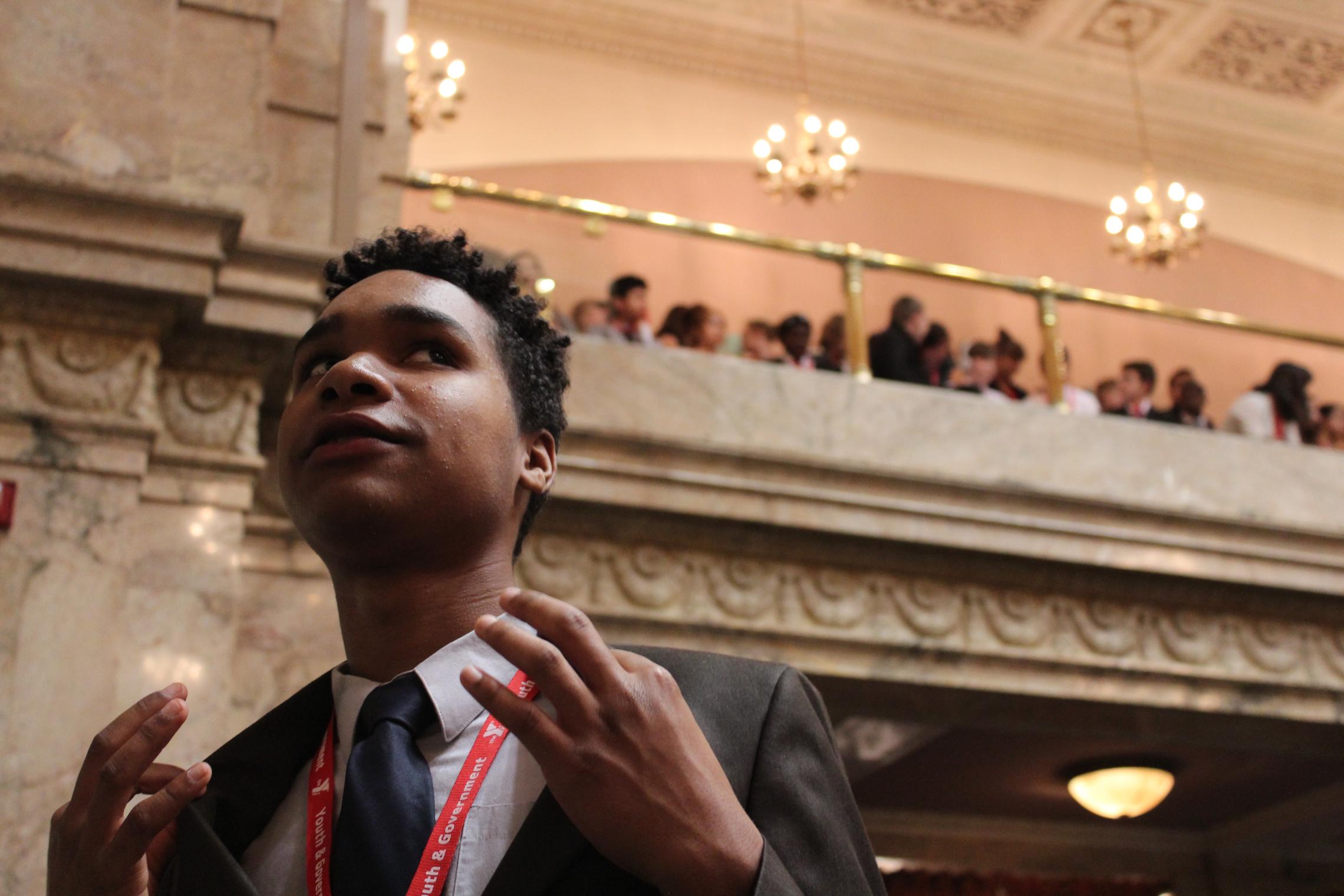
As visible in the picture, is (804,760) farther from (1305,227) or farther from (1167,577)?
(1305,227)

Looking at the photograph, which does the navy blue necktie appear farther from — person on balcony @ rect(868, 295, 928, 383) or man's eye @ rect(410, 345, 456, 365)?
person on balcony @ rect(868, 295, 928, 383)

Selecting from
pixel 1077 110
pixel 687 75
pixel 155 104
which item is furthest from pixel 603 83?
pixel 155 104

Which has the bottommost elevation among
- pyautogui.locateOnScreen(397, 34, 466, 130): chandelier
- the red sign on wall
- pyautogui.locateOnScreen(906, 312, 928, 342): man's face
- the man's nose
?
the man's nose

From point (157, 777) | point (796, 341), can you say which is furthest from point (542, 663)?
point (796, 341)

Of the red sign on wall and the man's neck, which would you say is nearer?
the man's neck

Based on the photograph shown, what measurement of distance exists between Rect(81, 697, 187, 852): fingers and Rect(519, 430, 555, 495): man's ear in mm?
516

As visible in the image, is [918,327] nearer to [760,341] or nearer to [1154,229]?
[760,341]

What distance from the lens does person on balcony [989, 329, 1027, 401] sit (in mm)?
7387

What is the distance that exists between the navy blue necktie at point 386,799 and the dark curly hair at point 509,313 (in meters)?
0.33

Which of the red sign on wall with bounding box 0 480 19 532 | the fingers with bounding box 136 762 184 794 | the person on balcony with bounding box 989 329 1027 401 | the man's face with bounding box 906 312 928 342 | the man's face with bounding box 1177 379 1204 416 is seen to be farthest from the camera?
the man's face with bounding box 1177 379 1204 416

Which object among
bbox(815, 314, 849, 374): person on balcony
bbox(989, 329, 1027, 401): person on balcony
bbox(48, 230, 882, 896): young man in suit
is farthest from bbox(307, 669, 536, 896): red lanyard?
bbox(989, 329, 1027, 401): person on balcony

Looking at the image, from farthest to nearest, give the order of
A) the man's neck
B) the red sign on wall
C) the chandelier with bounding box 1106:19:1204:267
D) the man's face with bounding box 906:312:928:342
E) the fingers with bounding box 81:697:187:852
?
the chandelier with bounding box 1106:19:1204:267, the man's face with bounding box 906:312:928:342, the red sign on wall, the man's neck, the fingers with bounding box 81:697:187:852

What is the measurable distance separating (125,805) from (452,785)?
1.06ft

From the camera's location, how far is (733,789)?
4.48 ft
